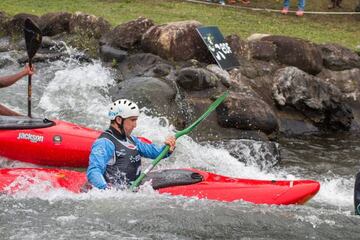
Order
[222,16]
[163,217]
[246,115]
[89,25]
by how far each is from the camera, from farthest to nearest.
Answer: [222,16] < [89,25] < [246,115] < [163,217]

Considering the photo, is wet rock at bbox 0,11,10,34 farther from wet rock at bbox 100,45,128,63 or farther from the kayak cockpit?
the kayak cockpit

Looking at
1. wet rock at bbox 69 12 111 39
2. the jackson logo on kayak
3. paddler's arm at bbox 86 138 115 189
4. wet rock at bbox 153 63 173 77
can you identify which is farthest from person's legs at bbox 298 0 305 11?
paddler's arm at bbox 86 138 115 189

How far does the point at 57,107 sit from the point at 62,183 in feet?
12.6

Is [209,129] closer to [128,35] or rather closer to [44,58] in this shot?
[128,35]

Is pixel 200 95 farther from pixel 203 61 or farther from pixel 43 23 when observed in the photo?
pixel 43 23

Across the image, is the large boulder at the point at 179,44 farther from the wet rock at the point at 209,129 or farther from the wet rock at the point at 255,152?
the wet rock at the point at 255,152

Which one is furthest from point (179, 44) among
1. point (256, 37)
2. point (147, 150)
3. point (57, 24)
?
point (147, 150)

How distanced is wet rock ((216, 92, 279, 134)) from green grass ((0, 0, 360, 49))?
3.32m

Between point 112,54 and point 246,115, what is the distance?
10.5 feet

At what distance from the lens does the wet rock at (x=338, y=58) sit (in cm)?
1208

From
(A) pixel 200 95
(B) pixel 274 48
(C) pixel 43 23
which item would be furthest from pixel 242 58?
(C) pixel 43 23

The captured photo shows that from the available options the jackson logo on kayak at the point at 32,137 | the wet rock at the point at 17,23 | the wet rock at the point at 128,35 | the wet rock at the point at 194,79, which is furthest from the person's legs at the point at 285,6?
the jackson logo on kayak at the point at 32,137

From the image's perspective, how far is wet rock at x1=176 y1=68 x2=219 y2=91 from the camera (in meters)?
10.5

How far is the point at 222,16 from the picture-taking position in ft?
50.1
